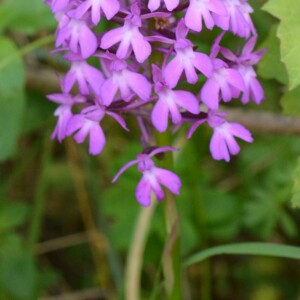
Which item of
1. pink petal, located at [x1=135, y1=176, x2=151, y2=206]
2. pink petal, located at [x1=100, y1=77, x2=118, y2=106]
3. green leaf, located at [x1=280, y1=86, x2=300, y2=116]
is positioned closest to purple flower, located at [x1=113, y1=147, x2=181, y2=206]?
pink petal, located at [x1=135, y1=176, x2=151, y2=206]

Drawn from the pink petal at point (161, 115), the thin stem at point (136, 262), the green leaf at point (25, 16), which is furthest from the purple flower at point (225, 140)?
the green leaf at point (25, 16)

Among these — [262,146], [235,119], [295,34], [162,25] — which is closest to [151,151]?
[162,25]

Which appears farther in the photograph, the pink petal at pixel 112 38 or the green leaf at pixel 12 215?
the green leaf at pixel 12 215

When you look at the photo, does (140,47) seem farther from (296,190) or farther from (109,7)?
(296,190)

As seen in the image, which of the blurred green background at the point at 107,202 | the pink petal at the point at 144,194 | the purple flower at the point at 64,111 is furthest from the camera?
the blurred green background at the point at 107,202

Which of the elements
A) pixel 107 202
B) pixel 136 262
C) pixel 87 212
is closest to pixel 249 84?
pixel 136 262

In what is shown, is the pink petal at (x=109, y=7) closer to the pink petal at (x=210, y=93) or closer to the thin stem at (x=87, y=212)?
the pink petal at (x=210, y=93)

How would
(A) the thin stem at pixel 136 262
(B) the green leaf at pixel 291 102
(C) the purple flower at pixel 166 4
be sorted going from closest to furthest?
(C) the purple flower at pixel 166 4, (B) the green leaf at pixel 291 102, (A) the thin stem at pixel 136 262

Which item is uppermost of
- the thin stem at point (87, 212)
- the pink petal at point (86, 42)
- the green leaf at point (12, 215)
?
the pink petal at point (86, 42)
